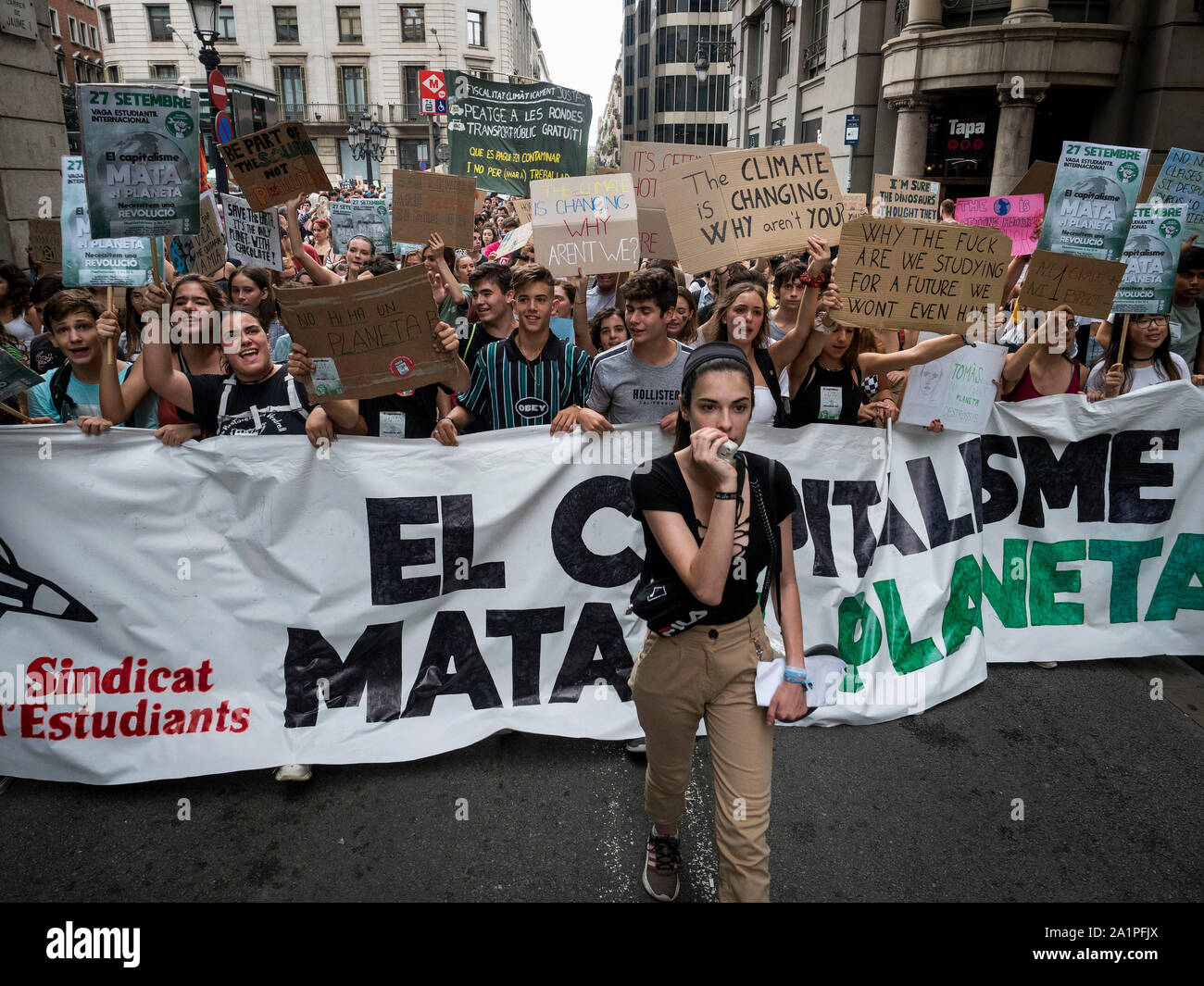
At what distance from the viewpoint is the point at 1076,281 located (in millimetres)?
4340

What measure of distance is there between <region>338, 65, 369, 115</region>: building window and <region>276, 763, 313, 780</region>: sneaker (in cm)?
6118

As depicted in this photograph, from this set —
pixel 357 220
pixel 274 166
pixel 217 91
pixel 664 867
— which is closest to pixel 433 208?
pixel 274 166

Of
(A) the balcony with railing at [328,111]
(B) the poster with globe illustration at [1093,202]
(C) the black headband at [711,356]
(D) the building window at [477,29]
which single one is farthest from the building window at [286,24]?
(C) the black headband at [711,356]

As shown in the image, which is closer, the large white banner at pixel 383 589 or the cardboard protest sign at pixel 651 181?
the large white banner at pixel 383 589

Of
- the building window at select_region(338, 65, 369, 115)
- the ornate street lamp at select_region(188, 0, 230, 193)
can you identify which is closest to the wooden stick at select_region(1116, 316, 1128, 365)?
the ornate street lamp at select_region(188, 0, 230, 193)

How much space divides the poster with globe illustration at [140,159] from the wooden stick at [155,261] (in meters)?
0.06

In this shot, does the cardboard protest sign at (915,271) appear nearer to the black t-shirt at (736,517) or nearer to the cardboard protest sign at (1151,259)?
the cardboard protest sign at (1151,259)

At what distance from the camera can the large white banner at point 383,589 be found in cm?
356

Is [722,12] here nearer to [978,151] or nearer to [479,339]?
[978,151]

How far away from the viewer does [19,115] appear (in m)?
9.01

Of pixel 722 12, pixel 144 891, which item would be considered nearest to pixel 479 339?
pixel 144 891

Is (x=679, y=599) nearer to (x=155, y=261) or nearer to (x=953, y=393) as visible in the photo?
(x=953, y=393)

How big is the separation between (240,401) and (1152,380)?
4962 millimetres

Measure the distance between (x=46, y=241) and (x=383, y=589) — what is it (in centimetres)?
510
